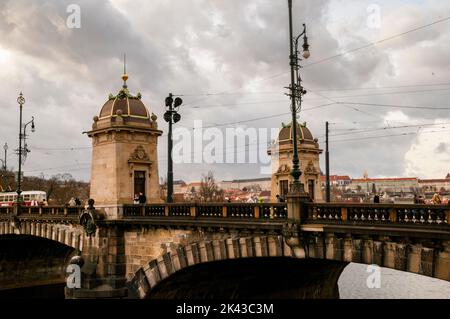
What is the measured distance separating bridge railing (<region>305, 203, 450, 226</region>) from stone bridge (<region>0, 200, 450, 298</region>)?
3 centimetres

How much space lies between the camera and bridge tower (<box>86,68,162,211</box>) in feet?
70.8

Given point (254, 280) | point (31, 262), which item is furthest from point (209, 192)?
point (254, 280)

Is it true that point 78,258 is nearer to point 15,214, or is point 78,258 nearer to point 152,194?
point 152,194

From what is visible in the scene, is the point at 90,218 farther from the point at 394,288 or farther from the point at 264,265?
the point at 394,288

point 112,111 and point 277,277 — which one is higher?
point 112,111

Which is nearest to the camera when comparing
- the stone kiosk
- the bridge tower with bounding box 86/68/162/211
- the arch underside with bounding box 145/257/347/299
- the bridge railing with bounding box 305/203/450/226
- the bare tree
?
the bridge railing with bounding box 305/203/450/226

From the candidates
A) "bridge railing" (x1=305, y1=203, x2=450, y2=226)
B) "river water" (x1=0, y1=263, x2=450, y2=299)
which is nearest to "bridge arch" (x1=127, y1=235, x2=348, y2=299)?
"bridge railing" (x1=305, y1=203, x2=450, y2=226)

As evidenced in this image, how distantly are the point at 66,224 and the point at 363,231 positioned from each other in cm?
1717

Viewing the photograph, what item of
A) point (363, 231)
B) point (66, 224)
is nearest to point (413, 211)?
point (363, 231)

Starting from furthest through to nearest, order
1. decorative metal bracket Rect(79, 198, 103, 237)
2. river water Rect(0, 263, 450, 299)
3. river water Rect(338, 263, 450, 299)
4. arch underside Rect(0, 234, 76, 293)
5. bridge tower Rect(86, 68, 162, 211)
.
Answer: arch underside Rect(0, 234, 76, 293) < river water Rect(0, 263, 450, 299) < river water Rect(338, 263, 450, 299) < bridge tower Rect(86, 68, 162, 211) < decorative metal bracket Rect(79, 198, 103, 237)

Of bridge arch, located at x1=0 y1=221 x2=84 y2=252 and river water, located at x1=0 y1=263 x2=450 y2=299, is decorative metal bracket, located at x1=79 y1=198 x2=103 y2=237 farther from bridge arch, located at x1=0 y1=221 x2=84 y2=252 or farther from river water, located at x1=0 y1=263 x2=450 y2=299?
river water, located at x1=0 y1=263 x2=450 y2=299

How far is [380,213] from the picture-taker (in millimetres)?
12094

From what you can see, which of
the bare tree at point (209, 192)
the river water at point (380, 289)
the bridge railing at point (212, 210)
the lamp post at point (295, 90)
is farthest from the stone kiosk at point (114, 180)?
the bare tree at point (209, 192)
